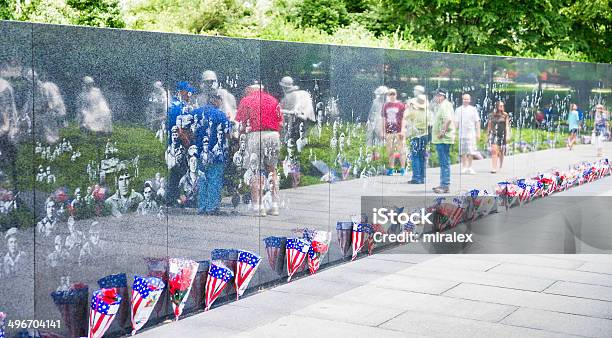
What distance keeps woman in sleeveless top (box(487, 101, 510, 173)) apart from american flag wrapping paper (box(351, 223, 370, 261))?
509cm

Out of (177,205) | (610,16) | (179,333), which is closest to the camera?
(179,333)

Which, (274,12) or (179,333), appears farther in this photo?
(274,12)

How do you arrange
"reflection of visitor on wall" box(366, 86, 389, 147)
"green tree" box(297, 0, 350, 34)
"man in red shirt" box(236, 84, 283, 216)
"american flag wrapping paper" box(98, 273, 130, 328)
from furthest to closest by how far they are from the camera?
"green tree" box(297, 0, 350, 34)
"reflection of visitor on wall" box(366, 86, 389, 147)
"man in red shirt" box(236, 84, 283, 216)
"american flag wrapping paper" box(98, 273, 130, 328)

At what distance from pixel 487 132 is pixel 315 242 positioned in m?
6.31

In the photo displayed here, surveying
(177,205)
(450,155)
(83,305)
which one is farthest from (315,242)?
(450,155)

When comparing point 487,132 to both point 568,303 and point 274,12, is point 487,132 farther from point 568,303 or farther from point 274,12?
point 274,12

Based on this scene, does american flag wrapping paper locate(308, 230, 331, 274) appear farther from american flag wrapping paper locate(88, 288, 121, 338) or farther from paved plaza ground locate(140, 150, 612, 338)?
american flag wrapping paper locate(88, 288, 121, 338)

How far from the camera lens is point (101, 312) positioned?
7.42 metres

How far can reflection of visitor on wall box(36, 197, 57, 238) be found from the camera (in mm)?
7119

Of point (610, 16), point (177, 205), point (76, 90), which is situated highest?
point (610, 16)

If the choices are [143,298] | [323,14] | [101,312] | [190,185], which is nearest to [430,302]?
[190,185]

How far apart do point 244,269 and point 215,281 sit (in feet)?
1.51

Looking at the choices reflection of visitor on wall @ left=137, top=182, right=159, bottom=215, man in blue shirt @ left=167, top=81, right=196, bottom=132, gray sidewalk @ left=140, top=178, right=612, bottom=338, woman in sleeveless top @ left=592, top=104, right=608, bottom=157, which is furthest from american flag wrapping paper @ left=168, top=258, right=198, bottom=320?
woman in sleeveless top @ left=592, top=104, right=608, bottom=157

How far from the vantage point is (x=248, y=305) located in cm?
905
